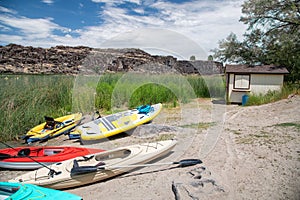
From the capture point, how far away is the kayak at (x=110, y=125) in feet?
18.3

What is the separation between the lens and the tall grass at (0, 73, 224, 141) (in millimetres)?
6637

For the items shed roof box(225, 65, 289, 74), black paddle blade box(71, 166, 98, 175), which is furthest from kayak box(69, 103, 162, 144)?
shed roof box(225, 65, 289, 74)

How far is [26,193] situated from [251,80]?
32.4 ft

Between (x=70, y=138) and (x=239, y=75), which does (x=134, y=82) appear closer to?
(x=70, y=138)

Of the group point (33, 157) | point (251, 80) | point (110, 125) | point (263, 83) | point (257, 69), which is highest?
point (257, 69)

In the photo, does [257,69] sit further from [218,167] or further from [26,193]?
[26,193]

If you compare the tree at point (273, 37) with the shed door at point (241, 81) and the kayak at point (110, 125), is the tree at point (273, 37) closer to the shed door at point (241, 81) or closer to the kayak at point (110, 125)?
the shed door at point (241, 81)

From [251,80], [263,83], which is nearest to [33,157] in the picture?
[251,80]

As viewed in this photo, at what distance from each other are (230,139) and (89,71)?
7858mm

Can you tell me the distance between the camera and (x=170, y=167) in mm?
3896

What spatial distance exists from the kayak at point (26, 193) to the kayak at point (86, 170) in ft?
1.54

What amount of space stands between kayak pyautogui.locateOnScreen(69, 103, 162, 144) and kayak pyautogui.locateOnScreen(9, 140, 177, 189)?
1.56 m

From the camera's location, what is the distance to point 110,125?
592cm

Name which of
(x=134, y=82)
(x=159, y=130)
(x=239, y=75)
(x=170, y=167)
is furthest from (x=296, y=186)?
(x=239, y=75)
